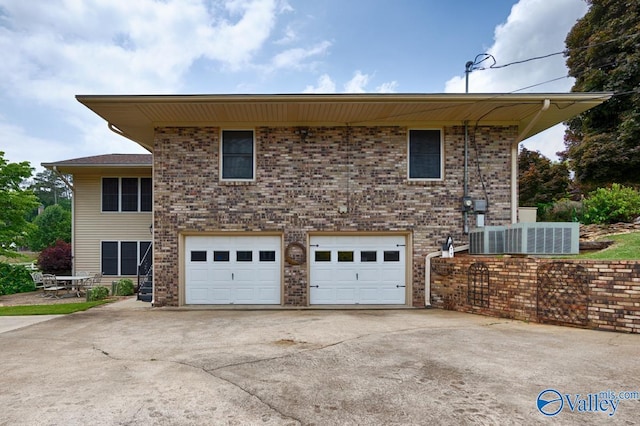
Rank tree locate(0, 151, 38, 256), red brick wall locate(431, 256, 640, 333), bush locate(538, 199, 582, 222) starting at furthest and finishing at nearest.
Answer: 1. bush locate(538, 199, 582, 222)
2. tree locate(0, 151, 38, 256)
3. red brick wall locate(431, 256, 640, 333)

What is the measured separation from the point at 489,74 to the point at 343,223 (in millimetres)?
8158

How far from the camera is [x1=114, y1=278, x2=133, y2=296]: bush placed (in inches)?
465

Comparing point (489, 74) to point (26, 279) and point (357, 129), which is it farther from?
point (26, 279)

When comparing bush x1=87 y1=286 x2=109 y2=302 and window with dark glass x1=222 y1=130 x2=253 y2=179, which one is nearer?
window with dark glass x1=222 y1=130 x2=253 y2=179

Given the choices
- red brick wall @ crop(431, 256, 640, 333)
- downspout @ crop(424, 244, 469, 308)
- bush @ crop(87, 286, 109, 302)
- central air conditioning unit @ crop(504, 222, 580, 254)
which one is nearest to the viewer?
red brick wall @ crop(431, 256, 640, 333)

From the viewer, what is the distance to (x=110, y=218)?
13078mm

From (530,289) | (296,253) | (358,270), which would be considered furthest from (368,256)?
(530,289)

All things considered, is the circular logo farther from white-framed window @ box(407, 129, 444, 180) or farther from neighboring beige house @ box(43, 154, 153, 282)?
neighboring beige house @ box(43, 154, 153, 282)

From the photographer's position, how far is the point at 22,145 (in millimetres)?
34969

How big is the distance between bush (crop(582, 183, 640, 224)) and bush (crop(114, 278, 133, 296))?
1743cm

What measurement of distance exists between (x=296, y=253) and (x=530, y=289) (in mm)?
5255

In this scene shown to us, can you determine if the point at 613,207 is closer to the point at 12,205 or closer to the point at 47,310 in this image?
the point at 47,310

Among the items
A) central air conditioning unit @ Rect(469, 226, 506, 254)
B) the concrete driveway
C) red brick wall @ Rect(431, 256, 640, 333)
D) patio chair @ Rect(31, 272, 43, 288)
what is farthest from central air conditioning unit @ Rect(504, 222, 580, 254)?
patio chair @ Rect(31, 272, 43, 288)

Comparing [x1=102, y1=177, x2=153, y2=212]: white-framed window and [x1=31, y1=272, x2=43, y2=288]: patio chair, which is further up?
[x1=102, y1=177, x2=153, y2=212]: white-framed window
